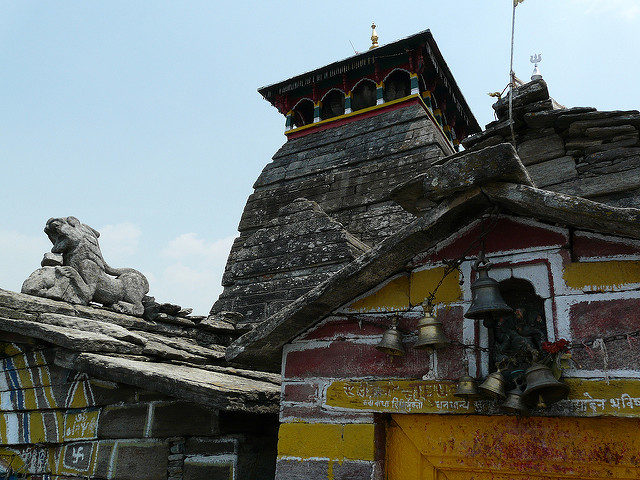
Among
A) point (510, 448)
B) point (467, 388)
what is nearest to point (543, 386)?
point (467, 388)

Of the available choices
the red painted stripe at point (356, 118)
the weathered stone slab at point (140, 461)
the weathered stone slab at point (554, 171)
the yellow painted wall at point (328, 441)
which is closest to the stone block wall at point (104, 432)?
the weathered stone slab at point (140, 461)

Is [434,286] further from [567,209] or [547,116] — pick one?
[547,116]

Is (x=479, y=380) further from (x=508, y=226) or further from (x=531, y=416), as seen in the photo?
(x=508, y=226)

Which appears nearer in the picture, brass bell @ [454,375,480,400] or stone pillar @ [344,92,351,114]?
brass bell @ [454,375,480,400]

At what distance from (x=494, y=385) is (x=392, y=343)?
2.52 ft

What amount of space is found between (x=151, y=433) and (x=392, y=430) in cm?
242

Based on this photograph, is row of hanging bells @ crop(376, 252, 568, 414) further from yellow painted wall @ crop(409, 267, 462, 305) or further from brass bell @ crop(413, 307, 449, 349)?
yellow painted wall @ crop(409, 267, 462, 305)

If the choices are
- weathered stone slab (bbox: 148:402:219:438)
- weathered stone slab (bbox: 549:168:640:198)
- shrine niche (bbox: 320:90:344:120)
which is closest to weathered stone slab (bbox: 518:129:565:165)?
weathered stone slab (bbox: 549:168:640:198)

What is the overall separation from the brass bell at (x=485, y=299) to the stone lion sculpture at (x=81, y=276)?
18.1 ft

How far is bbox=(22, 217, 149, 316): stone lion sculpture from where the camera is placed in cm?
685

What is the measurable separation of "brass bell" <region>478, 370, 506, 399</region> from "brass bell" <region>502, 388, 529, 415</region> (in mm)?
42

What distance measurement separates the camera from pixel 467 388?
3453mm

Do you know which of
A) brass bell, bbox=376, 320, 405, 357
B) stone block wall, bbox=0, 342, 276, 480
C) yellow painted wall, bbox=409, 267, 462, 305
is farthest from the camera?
stone block wall, bbox=0, 342, 276, 480

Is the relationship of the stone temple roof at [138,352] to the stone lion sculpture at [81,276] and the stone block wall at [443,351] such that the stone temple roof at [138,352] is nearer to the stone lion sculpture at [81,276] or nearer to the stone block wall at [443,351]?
the stone lion sculpture at [81,276]
